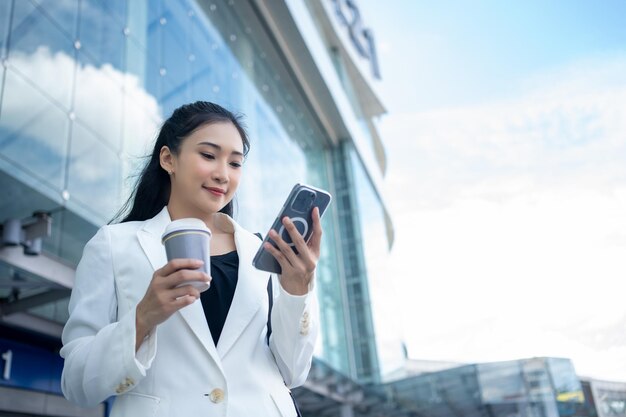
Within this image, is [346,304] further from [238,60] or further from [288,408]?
[288,408]

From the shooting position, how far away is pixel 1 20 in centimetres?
607

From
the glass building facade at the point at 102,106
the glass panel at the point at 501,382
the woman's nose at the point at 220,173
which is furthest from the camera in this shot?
the glass panel at the point at 501,382

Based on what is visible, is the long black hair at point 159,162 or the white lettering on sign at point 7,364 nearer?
the long black hair at point 159,162

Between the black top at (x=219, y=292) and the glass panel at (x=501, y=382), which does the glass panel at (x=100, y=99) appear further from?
the glass panel at (x=501, y=382)

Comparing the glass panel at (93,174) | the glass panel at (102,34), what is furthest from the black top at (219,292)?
the glass panel at (102,34)

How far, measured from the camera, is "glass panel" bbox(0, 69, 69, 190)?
236 inches

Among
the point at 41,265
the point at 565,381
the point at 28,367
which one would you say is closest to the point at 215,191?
the point at 41,265

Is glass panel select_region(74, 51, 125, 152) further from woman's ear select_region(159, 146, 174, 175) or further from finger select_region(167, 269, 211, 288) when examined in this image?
finger select_region(167, 269, 211, 288)

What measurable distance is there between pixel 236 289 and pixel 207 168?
35 centimetres

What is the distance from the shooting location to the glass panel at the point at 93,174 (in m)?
6.78

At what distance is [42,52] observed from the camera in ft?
21.6

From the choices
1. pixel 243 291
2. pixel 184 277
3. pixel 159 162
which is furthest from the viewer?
pixel 159 162

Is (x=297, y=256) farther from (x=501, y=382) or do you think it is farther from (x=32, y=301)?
(x=501, y=382)

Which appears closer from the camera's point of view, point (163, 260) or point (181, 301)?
point (181, 301)
